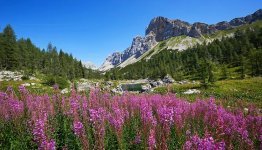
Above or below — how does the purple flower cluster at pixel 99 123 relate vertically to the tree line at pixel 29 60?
below

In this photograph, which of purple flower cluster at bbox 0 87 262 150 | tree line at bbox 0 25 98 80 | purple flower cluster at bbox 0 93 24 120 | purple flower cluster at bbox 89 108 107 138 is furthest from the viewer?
tree line at bbox 0 25 98 80

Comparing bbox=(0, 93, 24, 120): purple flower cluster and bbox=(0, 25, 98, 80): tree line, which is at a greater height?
bbox=(0, 25, 98, 80): tree line

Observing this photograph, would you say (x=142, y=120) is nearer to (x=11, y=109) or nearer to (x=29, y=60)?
(x=11, y=109)

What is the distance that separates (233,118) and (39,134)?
22.4 feet

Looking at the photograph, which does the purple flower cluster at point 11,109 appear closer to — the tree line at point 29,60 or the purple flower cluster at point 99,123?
the purple flower cluster at point 99,123

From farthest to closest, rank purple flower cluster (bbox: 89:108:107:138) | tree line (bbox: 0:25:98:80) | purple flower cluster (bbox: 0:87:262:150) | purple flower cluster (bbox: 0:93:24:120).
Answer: tree line (bbox: 0:25:98:80)
purple flower cluster (bbox: 0:93:24:120)
purple flower cluster (bbox: 89:108:107:138)
purple flower cluster (bbox: 0:87:262:150)

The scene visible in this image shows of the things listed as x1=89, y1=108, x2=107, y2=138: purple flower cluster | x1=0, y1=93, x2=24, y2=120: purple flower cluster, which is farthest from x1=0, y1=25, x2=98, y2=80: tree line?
x1=89, y1=108, x2=107, y2=138: purple flower cluster

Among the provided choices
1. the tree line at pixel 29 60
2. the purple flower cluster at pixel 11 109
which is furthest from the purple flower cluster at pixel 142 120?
the tree line at pixel 29 60

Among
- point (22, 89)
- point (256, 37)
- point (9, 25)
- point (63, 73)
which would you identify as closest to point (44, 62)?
point (63, 73)

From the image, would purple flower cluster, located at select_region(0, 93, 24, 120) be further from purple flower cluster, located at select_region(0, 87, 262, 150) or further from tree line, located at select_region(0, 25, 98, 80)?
tree line, located at select_region(0, 25, 98, 80)

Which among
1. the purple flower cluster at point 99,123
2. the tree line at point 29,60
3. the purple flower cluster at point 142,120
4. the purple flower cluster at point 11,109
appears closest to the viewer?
the purple flower cluster at point 142,120

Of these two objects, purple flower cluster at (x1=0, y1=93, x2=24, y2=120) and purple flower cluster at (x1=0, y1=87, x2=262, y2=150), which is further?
purple flower cluster at (x1=0, y1=93, x2=24, y2=120)

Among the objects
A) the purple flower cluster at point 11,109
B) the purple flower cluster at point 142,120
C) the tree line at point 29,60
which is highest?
the tree line at point 29,60

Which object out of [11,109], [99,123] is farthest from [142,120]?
[11,109]
